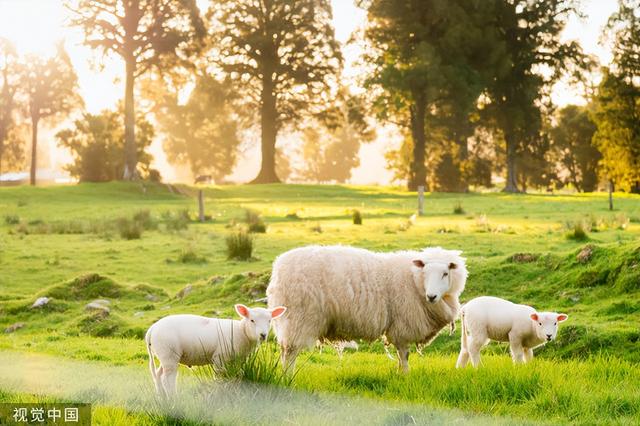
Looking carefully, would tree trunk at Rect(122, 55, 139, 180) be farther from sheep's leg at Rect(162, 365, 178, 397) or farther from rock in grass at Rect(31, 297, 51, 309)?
sheep's leg at Rect(162, 365, 178, 397)

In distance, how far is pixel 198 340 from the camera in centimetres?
758

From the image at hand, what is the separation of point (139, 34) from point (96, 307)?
4745cm

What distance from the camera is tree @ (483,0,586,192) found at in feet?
217

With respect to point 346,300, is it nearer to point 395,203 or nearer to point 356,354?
point 356,354

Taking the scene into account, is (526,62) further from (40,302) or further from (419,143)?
(40,302)

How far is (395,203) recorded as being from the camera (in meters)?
48.8

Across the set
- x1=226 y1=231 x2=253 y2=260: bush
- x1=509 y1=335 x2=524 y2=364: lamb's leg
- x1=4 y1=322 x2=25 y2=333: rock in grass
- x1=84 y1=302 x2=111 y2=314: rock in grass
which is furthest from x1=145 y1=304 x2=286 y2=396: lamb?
x1=226 y1=231 x2=253 y2=260: bush

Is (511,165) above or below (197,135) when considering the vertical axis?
below

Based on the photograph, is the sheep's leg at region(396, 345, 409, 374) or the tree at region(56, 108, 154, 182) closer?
the sheep's leg at region(396, 345, 409, 374)

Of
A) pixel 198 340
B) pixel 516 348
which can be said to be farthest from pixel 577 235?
pixel 198 340

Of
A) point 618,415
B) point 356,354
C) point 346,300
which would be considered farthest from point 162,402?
point 356,354

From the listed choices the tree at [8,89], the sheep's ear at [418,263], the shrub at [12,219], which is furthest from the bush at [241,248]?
the tree at [8,89]

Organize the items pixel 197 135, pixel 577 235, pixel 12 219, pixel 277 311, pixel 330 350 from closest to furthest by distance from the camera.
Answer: pixel 277 311
pixel 330 350
pixel 577 235
pixel 12 219
pixel 197 135

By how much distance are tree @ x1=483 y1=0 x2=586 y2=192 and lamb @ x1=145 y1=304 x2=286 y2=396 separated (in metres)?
60.8
